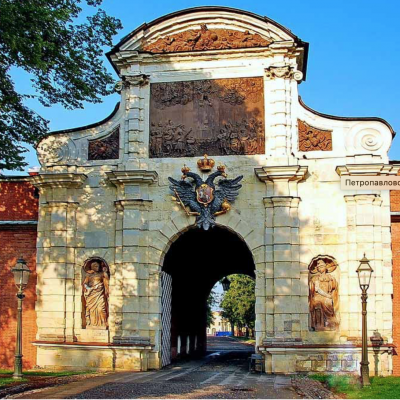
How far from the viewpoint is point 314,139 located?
62.8 ft

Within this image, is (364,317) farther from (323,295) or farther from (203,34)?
(203,34)

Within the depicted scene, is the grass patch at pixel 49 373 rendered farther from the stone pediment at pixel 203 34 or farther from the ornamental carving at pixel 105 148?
the stone pediment at pixel 203 34

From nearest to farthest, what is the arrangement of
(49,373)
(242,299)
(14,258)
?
(49,373) < (14,258) < (242,299)

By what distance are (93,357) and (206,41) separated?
9.39 metres

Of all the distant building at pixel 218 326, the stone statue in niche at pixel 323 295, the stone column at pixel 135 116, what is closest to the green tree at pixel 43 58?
the stone column at pixel 135 116

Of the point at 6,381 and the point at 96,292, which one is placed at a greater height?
the point at 96,292

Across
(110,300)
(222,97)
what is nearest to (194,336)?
(110,300)

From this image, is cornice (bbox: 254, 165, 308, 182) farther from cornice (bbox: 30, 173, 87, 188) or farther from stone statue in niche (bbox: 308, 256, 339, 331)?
cornice (bbox: 30, 173, 87, 188)

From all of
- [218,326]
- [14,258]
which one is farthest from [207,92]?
[218,326]

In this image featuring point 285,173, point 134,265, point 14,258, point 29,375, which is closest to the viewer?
point 29,375

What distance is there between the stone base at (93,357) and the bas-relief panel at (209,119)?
5.47 meters

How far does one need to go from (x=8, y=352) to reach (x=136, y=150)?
686 cm

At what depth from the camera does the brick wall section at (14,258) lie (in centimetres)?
1994

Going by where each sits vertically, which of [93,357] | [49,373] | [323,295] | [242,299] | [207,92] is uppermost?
[207,92]
